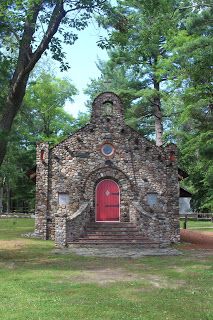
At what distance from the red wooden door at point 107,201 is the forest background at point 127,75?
5.06 metres

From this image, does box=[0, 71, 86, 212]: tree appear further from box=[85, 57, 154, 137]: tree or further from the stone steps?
the stone steps

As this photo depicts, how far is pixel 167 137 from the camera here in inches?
1457

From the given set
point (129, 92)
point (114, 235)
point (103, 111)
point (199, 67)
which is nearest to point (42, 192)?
point (114, 235)

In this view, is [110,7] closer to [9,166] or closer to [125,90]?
[125,90]

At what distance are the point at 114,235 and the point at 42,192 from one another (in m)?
4.59

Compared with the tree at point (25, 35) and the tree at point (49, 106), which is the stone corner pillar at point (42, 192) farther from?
the tree at point (49, 106)

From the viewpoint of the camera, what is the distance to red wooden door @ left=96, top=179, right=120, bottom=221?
19.4 metres

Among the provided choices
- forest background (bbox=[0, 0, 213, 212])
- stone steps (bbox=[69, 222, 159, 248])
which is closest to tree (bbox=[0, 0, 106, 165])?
forest background (bbox=[0, 0, 213, 212])

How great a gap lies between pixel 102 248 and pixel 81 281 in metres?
6.91

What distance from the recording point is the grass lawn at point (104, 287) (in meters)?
6.66

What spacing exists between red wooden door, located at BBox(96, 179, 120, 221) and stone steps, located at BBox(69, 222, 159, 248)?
0.60 m

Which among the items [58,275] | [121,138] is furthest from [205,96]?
[58,275]

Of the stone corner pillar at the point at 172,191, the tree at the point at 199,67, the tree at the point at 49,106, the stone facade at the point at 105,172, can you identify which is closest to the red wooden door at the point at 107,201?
the stone facade at the point at 105,172

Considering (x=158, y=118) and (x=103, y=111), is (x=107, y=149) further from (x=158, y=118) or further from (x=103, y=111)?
(x=158, y=118)
